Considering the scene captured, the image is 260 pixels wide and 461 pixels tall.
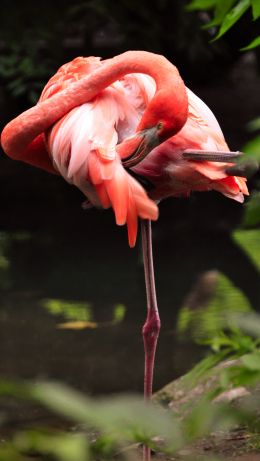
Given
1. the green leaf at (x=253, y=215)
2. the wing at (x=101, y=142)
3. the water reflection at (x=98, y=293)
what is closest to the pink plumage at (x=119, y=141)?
the wing at (x=101, y=142)

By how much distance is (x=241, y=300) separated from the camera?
1.31m

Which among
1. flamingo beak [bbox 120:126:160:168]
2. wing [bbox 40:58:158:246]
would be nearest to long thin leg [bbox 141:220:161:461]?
wing [bbox 40:58:158:246]

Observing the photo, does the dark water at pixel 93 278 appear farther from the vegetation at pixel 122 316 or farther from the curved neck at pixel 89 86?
the curved neck at pixel 89 86

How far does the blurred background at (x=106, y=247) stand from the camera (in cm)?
352

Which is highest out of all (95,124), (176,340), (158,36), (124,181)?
(158,36)

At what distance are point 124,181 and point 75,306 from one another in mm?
1844

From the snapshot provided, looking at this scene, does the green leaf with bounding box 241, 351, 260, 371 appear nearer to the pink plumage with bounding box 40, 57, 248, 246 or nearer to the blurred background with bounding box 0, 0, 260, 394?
the blurred background with bounding box 0, 0, 260, 394

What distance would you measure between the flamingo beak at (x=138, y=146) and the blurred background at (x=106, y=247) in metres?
0.43

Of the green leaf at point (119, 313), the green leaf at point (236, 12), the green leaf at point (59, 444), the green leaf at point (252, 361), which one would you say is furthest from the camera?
the green leaf at point (119, 313)

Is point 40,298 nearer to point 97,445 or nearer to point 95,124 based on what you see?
point 95,124

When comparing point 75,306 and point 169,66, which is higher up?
point 169,66

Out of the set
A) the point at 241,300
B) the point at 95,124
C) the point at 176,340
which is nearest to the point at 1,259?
the point at 176,340

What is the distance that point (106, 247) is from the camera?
5004 millimetres

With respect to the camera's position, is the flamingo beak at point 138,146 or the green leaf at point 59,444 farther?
the flamingo beak at point 138,146
